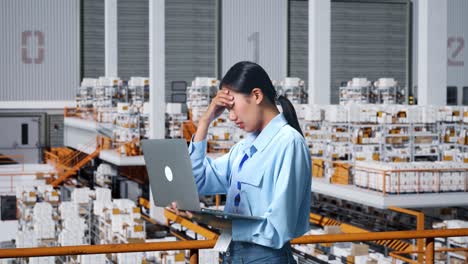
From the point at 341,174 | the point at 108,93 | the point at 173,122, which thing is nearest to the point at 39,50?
the point at 108,93

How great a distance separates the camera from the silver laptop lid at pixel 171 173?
303 centimetres

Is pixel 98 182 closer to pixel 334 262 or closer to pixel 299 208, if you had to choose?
pixel 334 262

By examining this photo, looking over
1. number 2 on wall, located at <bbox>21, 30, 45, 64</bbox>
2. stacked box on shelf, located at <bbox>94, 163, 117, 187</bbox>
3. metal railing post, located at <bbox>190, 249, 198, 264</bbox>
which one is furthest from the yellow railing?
number 2 on wall, located at <bbox>21, 30, 45, 64</bbox>

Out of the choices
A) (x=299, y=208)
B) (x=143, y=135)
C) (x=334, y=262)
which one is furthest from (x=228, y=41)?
(x=299, y=208)

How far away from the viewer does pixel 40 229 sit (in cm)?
1672

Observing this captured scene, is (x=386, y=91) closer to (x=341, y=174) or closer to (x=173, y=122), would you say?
(x=173, y=122)

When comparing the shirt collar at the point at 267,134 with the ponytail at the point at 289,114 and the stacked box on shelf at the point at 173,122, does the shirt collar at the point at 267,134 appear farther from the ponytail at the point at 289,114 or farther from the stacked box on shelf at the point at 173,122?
the stacked box on shelf at the point at 173,122

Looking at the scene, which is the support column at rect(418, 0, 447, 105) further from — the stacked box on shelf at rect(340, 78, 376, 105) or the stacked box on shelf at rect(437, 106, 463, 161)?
the stacked box on shelf at rect(340, 78, 376, 105)

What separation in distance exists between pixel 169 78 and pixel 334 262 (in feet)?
81.8

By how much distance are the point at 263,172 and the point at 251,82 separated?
359 mm

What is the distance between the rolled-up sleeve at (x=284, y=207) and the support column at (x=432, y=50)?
55.1ft

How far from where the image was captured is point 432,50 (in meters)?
19.3

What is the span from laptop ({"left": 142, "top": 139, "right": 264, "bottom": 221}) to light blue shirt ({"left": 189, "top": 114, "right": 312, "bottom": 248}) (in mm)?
69

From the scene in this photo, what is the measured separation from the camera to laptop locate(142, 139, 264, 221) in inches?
119
